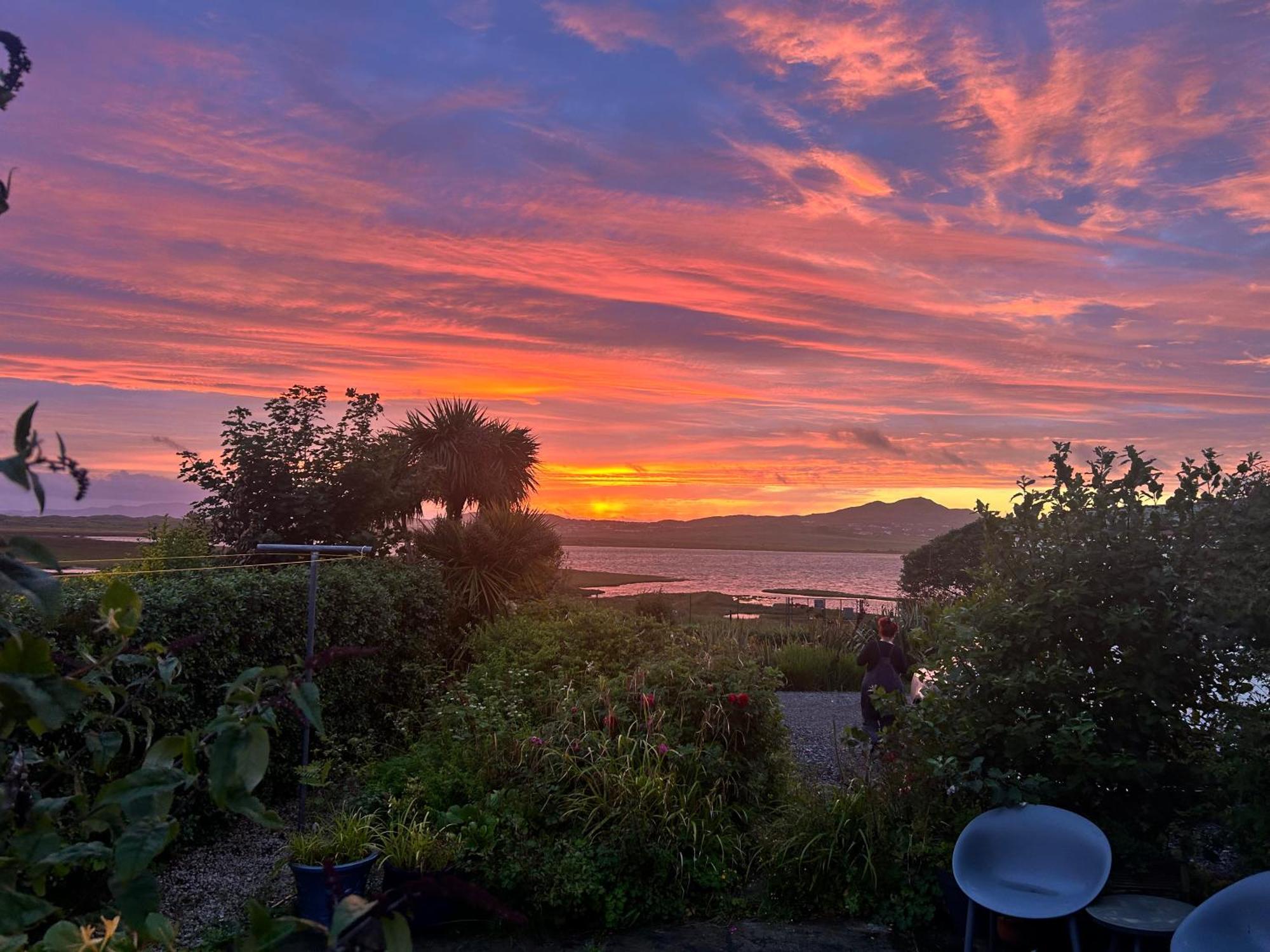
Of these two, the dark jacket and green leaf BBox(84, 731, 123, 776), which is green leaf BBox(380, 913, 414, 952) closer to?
green leaf BBox(84, 731, 123, 776)

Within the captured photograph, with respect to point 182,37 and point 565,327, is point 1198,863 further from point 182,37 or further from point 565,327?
point 565,327

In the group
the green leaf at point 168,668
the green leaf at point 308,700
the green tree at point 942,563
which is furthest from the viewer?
the green tree at point 942,563

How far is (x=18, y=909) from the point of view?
942 millimetres

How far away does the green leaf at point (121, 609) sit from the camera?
108 centimetres

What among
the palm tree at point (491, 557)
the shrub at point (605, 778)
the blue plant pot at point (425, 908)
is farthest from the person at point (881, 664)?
the blue plant pot at point (425, 908)

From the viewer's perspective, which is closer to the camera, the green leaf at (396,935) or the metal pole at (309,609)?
the green leaf at (396,935)

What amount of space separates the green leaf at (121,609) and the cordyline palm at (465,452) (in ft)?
52.4

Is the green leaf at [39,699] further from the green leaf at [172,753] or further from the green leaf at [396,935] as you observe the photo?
the green leaf at [396,935]

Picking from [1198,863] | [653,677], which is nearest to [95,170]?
[653,677]

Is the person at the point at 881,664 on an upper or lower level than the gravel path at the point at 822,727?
upper

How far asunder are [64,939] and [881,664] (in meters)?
8.31

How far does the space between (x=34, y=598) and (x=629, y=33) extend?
21.6 feet

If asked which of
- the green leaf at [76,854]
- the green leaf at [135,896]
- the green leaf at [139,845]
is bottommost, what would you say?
the green leaf at [135,896]

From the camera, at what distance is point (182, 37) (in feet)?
16.4
